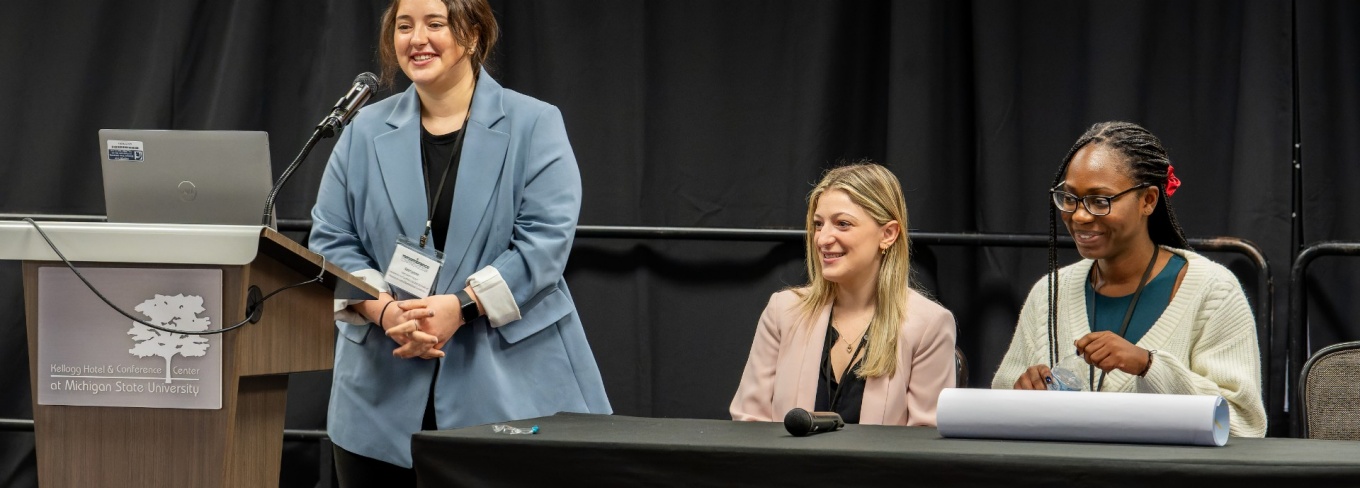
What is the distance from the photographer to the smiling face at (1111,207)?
7.40ft

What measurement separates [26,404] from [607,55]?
1947mm

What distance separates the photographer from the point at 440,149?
2572mm

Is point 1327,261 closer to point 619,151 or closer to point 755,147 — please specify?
point 755,147

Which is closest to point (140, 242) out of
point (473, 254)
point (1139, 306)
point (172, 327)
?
point (172, 327)

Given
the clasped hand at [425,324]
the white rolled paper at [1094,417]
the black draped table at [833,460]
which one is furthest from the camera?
the clasped hand at [425,324]

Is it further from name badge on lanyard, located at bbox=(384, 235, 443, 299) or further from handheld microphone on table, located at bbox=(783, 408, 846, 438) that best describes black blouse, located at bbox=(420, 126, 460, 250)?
handheld microphone on table, located at bbox=(783, 408, 846, 438)

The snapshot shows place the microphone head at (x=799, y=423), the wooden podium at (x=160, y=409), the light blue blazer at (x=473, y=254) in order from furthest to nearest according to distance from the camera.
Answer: the light blue blazer at (x=473, y=254) < the wooden podium at (x=160, y=409) < the microphone head at (x=799, y=423)

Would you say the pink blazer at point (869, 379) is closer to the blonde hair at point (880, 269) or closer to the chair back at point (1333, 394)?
the blonde hair at point (880, 269)

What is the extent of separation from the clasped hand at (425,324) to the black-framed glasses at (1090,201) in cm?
110

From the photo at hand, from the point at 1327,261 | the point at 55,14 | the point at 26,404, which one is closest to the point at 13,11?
the point at 55,14

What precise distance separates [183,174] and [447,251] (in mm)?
614

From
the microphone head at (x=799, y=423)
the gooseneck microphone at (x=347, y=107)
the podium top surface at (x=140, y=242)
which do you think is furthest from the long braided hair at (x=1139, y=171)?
the podium top surface at (x=140, y=242)

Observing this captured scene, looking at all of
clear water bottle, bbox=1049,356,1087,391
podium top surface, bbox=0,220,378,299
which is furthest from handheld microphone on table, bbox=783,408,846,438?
podium top surface, bbox=0,220,378,299

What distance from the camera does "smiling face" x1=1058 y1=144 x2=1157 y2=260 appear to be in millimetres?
2256
